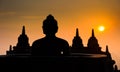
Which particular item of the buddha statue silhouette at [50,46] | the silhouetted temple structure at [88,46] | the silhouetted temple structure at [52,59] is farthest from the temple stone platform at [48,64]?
the silhouetted temple structure at [88,46]

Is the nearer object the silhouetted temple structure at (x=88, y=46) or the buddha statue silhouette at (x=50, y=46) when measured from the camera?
the buddha statue silhouette at (x=50, y=46)

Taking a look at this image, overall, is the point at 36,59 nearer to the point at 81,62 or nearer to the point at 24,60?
the point at 24,60

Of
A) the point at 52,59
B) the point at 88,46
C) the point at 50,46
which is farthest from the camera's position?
the point at 88,46

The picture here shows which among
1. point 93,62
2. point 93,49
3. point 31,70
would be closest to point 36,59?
point 31,70

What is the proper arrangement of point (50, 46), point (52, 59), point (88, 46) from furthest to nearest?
point (88, 46)
point (50, 46)
point (52, 59)

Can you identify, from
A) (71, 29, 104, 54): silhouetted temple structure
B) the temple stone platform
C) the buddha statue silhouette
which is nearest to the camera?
the temple stone platform

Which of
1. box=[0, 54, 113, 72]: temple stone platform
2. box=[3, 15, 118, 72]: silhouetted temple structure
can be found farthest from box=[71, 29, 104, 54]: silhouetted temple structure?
box=[0, 54, 113, 72]: temple stone platform

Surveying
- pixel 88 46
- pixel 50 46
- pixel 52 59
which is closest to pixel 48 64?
pixel 52 59

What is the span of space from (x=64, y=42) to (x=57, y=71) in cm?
245

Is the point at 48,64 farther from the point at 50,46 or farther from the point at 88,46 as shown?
the point at 88,46

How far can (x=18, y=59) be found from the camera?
8445mm

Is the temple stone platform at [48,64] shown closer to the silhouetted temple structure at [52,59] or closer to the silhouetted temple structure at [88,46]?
the silhouetted temple structure at [52,59]

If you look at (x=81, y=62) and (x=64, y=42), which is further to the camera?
(x=64, y=42)

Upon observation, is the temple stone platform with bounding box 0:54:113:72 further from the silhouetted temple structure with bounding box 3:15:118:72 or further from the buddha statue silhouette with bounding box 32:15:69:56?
the buddha statue silhouette with bounding box 32:15:69:56
